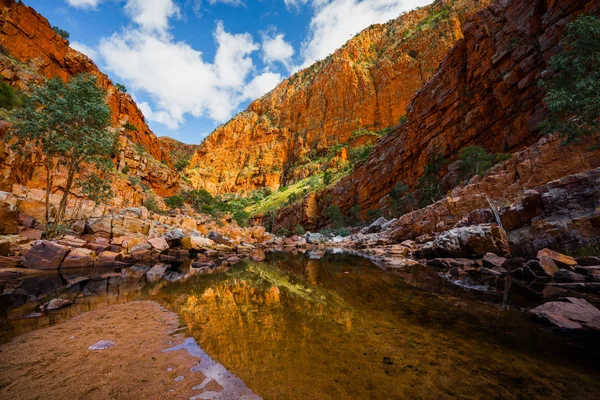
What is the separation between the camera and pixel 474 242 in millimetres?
13422

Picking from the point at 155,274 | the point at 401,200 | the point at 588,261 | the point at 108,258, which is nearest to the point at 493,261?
the point at 588,261

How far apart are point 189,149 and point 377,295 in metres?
181

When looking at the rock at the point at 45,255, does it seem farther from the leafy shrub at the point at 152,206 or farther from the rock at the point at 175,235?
the leafy shrub at the point at 152,206

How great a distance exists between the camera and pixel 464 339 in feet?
14.8

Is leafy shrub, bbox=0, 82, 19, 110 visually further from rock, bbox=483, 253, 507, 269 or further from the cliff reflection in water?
rock, bbox=483, 253, 507, 269

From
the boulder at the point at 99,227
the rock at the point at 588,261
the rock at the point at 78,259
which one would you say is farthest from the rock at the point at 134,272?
the rock at the point at 588,261

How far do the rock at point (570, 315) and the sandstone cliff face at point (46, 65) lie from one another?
30104 mm

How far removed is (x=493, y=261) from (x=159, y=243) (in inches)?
805

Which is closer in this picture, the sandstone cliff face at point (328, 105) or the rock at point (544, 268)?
the rock at point (544, 268)

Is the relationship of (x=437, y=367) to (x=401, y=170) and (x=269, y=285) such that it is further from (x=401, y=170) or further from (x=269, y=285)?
(x=401, y=170)

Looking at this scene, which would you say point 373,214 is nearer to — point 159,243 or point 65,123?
point 159,243

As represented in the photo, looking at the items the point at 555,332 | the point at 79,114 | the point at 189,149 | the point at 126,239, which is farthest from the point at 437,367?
the point at 189,149

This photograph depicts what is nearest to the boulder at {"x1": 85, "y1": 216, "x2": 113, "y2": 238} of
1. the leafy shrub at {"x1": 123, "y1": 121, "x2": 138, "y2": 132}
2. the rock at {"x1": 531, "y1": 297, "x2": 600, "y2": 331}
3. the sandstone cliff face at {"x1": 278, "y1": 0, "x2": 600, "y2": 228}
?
the rock at {"x1": 531, "y1": 297, "x2": 600, "y2": 331}

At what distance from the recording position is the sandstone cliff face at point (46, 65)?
30480 mm
